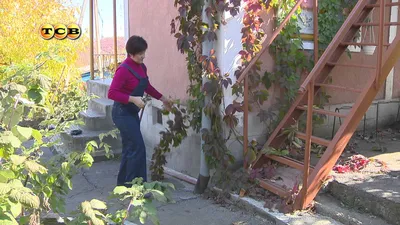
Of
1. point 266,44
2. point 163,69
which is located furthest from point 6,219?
point 163,69

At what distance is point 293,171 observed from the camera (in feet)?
15.2

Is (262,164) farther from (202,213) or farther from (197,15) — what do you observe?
(197,15)

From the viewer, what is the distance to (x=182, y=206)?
14.8ft

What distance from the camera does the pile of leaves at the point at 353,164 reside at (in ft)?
14.0

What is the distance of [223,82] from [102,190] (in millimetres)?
2061

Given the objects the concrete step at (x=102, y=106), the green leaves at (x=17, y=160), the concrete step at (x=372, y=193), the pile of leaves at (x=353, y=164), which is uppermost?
the green leaves at (x=17, y=160)

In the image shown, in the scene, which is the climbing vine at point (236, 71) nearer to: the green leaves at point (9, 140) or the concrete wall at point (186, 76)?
the concrete wall at point (186, 76)

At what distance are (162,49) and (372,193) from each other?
11.6 ft

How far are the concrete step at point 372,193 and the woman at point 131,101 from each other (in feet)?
6.72

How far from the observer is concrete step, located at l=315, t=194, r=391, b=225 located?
140 inches

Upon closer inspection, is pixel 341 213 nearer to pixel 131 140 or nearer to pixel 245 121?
pixel 245 121

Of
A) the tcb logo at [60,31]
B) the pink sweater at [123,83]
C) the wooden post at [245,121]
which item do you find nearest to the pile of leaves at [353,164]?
the wooden post at [245,121]

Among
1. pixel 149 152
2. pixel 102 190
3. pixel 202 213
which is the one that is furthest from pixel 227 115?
pixel 149 152

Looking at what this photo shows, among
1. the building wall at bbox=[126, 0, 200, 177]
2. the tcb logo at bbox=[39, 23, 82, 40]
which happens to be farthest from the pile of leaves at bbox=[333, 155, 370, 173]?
the tcb logo at bbox=[39, 23, 82, 40]
